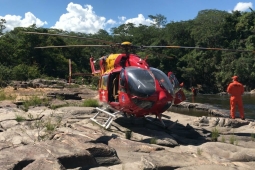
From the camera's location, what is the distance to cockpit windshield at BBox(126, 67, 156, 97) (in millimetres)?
8165

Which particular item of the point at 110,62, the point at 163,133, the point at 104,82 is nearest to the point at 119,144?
→ the point at 163,133

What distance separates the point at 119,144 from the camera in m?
7.14

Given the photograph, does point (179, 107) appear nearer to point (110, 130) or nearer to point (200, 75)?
point (110, 130)

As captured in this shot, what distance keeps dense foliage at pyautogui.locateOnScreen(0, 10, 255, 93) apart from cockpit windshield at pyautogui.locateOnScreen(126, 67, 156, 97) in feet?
93.0

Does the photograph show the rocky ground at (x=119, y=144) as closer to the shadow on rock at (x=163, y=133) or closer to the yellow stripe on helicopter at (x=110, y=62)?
the shadow on rock at (x=163, y=133)

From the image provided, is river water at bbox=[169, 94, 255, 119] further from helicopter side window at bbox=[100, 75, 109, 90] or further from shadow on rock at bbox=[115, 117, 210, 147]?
helicopter side window at bbox=[100, 75, 109, 90]

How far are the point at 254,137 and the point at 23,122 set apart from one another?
6764mm

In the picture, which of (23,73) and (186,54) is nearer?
(23,73)

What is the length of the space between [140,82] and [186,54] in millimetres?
48667

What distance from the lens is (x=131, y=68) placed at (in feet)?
29.5

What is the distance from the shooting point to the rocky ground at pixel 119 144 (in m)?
5.29

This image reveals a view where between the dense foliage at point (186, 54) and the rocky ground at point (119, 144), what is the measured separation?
27.2 metres

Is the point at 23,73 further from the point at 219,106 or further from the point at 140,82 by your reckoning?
the point at 140,82

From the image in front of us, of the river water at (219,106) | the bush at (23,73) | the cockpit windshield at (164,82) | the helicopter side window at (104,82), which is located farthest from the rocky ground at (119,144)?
the bush at (23,73)
